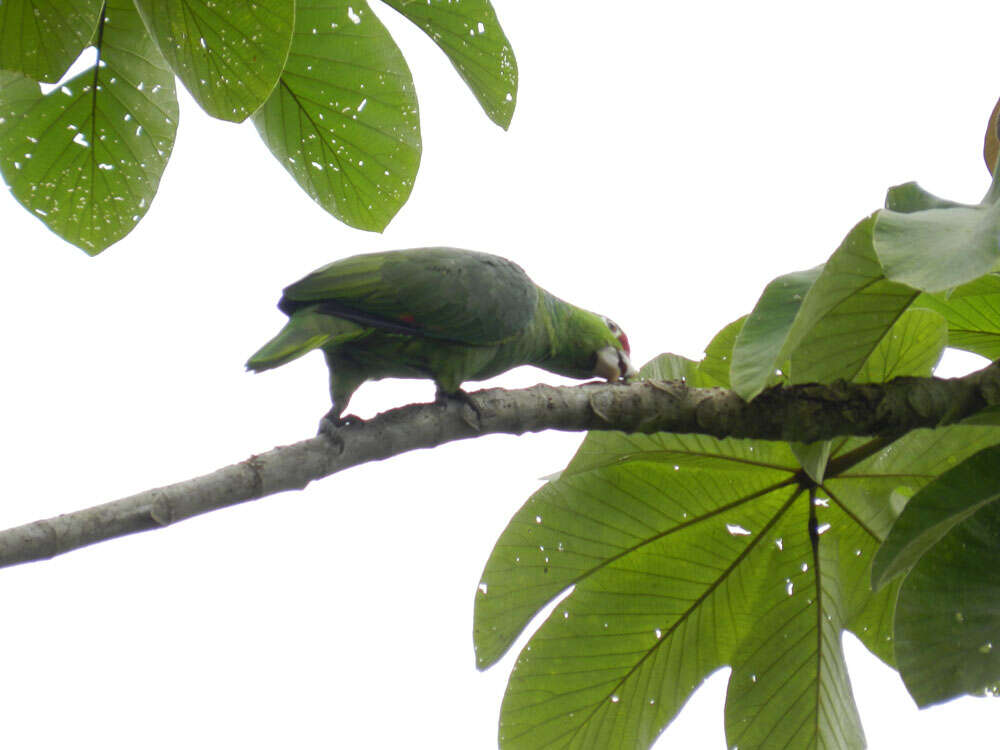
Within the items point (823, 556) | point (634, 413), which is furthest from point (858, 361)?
point (823, 556)

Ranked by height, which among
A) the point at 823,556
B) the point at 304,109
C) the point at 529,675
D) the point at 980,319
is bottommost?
the point at 529,675

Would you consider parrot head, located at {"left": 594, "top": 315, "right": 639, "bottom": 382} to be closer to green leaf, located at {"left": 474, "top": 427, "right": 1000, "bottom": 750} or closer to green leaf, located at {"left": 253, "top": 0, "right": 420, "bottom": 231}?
green leaf, located at {"left": 474, "top": 427, "right": 1000, "bottom": 750}

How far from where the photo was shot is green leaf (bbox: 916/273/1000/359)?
1941mm

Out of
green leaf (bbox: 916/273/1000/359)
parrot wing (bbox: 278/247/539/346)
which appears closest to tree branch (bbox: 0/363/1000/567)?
green leaf (bbox: 916/273/1000/359)

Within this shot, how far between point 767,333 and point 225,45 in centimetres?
117

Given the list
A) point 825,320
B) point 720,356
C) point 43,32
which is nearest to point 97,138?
point 43,32

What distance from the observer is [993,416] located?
1.87 meters

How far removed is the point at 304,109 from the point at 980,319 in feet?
5.44

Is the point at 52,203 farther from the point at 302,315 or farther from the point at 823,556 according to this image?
the point at 823,556

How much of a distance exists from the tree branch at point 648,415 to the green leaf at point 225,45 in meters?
0.68

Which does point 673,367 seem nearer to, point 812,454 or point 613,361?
point 812,454

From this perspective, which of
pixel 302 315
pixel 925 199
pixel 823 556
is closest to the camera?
pixel 925 199

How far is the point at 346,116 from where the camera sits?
7.09 ft

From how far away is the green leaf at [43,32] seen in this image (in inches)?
65.6
